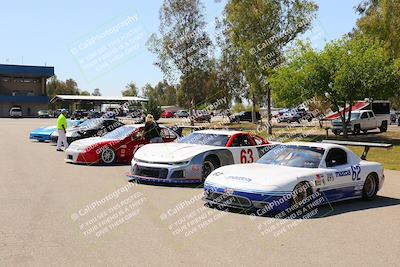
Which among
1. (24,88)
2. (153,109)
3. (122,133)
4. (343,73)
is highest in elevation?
(24,88)

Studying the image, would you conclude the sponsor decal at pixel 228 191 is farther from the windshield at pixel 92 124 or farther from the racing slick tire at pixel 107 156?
the windshield at pixel 92 124

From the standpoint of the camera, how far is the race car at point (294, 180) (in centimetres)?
842

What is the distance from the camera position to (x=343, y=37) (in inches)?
1153

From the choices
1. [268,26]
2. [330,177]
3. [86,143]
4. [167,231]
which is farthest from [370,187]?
[268,26]

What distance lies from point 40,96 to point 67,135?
2932 inches

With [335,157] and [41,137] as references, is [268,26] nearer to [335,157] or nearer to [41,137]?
[41,137]

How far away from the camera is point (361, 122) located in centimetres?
3506

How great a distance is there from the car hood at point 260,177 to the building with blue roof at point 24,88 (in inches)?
3315

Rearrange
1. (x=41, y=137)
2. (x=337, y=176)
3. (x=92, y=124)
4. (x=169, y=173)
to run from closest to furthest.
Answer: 1. (x=337, y=176)
2. (x=169, y=173)
3. (x=92, y=124)
4. (x=41, y=137)

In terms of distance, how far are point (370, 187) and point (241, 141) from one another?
365 cm

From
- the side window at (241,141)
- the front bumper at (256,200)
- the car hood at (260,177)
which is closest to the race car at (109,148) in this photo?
the side window at (241,141)

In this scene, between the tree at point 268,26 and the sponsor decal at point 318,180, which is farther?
the tree at point 268,26

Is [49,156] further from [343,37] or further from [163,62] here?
[163,62]

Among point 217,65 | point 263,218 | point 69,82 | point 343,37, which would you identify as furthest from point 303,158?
point 69,82
